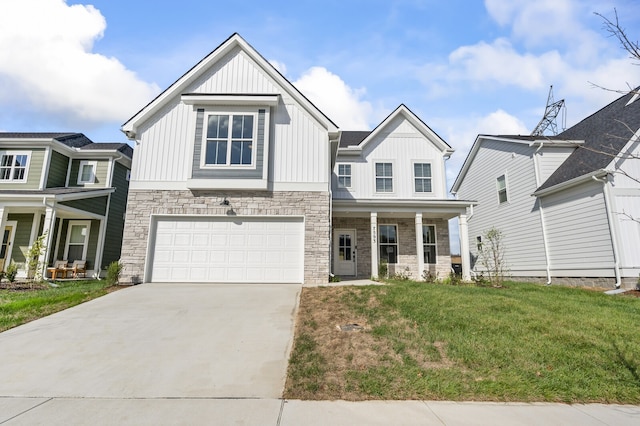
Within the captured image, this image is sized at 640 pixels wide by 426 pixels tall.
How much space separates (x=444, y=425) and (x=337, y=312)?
12.6 ft

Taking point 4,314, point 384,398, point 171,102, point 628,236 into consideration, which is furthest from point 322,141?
point 628,236

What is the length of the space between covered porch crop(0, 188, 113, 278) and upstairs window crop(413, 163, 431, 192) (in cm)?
1527

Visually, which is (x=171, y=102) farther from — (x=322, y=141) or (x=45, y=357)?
(x=45, y=357)

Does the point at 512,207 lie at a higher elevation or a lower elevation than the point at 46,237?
higher

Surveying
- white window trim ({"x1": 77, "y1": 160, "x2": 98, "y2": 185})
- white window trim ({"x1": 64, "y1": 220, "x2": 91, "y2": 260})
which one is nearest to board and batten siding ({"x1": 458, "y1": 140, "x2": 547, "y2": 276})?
white window trim ({"x1": 64, "y1": 220, "x2": 91, "y2": 260})

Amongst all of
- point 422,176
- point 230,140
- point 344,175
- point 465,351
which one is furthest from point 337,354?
point 422,176

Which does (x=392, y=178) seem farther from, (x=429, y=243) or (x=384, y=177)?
(x=429, y=243)

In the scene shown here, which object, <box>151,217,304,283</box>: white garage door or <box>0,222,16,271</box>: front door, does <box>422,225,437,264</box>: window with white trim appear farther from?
<box>0,222,16,271</box>: front door

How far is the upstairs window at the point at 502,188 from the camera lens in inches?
639

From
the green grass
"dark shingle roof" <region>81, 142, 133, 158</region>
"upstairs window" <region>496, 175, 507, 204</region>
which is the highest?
"dark shingle roof" <region>81, 142, 133, 158</region>

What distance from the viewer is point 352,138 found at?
56.9 ft

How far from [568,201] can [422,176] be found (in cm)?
582

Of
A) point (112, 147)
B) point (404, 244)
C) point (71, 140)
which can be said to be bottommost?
point (404, 244)

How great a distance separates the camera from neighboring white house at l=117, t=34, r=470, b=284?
10.5m
